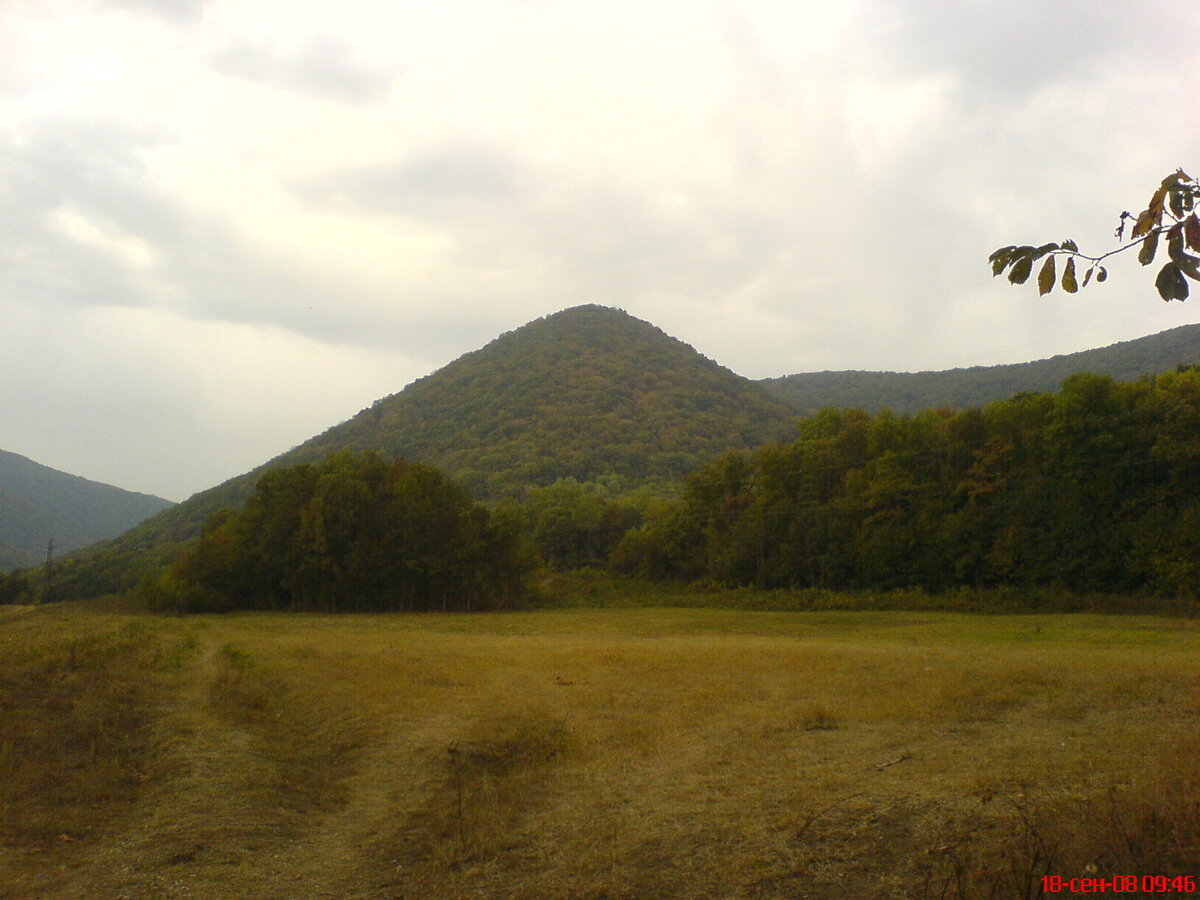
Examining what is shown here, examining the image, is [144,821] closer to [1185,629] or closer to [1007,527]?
[1185,629]

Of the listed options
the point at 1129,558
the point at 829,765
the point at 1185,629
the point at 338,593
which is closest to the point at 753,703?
the point at 829,765

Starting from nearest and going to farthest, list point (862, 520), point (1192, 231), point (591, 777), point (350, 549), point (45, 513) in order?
point (1192, 231)
point (591, 777)
point (350, 549)
point (862, 520)
point (45, 513)

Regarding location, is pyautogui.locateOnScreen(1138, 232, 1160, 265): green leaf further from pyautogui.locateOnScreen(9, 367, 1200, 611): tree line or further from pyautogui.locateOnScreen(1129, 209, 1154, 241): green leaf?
pyautogui.locateOnScreen(9, 367, 1200, 611): tree line

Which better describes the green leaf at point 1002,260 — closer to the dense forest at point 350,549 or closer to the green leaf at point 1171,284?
the green leaf at point 1171,284

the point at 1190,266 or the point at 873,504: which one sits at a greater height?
the point at 873,504

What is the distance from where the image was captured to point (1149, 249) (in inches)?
161

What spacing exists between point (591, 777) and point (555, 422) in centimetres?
10710

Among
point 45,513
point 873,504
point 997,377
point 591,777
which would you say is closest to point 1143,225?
point 591,777

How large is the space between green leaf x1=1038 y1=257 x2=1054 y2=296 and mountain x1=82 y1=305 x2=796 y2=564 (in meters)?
90.2

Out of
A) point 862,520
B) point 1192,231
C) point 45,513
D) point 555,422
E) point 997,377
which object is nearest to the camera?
point 1192,231

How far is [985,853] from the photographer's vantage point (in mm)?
5523

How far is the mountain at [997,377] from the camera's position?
88.1m

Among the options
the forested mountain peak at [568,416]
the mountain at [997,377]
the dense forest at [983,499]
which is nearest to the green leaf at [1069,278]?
the dense forest at [983,499]

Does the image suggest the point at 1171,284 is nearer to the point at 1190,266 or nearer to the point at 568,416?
the point at 1190,266
